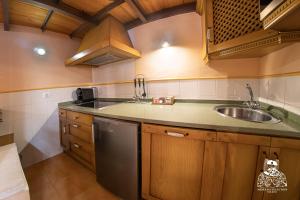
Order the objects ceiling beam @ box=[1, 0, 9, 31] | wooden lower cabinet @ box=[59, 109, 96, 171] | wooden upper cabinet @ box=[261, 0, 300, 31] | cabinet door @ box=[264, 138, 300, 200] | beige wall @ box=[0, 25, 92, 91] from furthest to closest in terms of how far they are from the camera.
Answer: beige wall @ box=[0, 25, 92, 91] < wooden lower cabinet @ box=[59, 109, 96, 171] < ceiling beam @ box=[1, 0, 9, 31] < cabinet door @ box=[264, 138, 300, 200] < wooden upper cabinet @ box=[261, 0, 300, 31]

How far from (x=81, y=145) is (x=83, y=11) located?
1688 mm

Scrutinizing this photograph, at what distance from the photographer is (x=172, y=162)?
1.01 meters

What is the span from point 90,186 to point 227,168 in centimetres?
141

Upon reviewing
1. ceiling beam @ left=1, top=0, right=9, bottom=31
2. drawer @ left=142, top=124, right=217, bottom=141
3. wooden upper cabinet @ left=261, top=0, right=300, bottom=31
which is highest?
ceiling beam @ left=1, top=0, right=9, bottom=31

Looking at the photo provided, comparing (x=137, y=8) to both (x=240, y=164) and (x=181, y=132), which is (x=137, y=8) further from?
(x=240, y=164)

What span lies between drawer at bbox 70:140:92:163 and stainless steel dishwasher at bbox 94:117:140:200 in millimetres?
330

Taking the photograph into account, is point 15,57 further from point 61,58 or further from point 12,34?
point 61,58

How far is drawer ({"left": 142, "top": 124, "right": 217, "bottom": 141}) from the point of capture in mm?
869

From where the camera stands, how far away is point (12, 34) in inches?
67.6

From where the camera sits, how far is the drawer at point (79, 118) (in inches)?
59.2

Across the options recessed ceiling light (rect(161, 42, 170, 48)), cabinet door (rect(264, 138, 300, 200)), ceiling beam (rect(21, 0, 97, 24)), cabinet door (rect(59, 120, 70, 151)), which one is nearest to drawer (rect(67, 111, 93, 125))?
cabinet door (rect(59, 120, 70, 151))

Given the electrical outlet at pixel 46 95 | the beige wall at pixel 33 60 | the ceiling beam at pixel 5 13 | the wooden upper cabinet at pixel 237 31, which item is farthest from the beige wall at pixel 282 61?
the electrical outlet at pixel 46 95

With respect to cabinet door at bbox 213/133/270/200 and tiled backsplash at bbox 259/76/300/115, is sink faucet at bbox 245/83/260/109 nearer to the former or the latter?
tiled backsplash at bbox 259/76/300/115

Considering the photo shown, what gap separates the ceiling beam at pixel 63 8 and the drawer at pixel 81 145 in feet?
5.02
